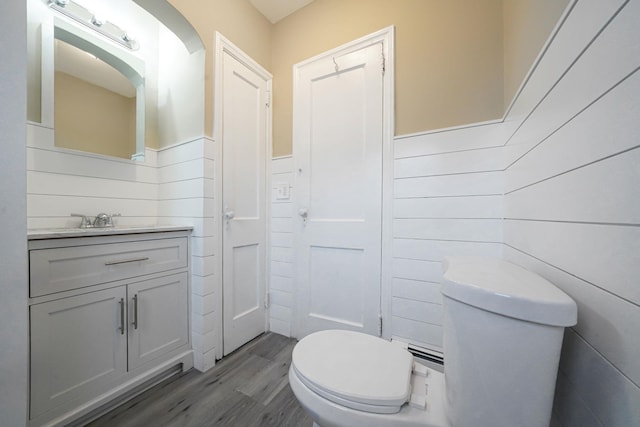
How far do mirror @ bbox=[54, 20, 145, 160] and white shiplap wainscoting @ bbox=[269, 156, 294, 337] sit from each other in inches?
38.4

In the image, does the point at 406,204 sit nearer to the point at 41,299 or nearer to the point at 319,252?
the point at 319,252

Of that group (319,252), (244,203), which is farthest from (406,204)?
(244,203)

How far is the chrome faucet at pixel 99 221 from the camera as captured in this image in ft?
4.48

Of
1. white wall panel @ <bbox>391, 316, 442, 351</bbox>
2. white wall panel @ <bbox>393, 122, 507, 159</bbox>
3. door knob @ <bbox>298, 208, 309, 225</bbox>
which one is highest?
white wall panel @ <bbox>393, 122, 507, 159</bbox>

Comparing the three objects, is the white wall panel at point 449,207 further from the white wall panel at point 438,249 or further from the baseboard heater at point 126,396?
the baseboard heater at point 126,396

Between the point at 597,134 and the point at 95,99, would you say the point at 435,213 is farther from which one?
the point at 95,99

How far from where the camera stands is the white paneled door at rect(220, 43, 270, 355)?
60.6 inches

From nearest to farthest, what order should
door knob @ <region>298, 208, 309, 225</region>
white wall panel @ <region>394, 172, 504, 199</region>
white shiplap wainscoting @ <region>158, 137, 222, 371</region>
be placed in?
1. white wall panel @ <region>394, 172, 504, 199</region>
2. white shiplap wainscoting @ <region>158, 137, 222, 371</region>
3. door knob @ <region>298, 208, 309, 225</region>

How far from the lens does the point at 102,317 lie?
3.59 ft

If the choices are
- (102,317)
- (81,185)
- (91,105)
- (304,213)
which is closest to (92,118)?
(91,105)

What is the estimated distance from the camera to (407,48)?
139 cm

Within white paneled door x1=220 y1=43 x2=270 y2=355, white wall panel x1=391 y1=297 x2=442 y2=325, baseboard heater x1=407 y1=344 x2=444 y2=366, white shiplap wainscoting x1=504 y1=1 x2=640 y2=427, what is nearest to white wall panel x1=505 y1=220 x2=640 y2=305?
white shiplap wainscoting x1=504 y1=1 x2=640 y2=427

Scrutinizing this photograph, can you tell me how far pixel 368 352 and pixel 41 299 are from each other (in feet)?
Answer: 4.29

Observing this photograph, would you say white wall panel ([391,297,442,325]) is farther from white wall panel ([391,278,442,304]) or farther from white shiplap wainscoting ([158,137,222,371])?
white shiplap wainscoting ([158,137,222,371])
